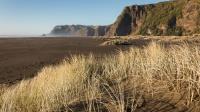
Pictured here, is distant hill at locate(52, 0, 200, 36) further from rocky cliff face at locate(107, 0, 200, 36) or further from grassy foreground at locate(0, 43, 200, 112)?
grassy foreground at locate(0, 43, 200, 112)

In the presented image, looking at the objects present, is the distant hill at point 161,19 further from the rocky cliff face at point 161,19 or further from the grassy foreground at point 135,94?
the grassy foreground at point 135,94

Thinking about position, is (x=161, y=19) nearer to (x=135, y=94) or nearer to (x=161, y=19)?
(x=161, y=19)

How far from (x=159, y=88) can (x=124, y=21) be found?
509 feet

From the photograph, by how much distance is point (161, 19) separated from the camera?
13362 centimetres

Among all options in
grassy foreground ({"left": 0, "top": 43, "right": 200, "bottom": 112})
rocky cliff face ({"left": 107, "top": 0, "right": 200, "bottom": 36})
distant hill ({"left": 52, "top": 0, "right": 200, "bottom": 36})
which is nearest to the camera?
grassy foreground ({"left": 0, "top": 43, "right": 200, "bottom": 112})

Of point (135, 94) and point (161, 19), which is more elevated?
point (135, 94)

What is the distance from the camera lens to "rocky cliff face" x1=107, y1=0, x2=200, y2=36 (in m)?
113

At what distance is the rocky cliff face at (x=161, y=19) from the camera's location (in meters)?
113

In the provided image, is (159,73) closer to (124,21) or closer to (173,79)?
(173,79)

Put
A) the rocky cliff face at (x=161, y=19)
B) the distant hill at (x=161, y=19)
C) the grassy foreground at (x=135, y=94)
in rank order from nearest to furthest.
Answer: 1. the grassy foreground at (x=135, y=94)
2. the distant hill at (x=161, y=19)
3. the rocky cliff face at (x=161, y=19)

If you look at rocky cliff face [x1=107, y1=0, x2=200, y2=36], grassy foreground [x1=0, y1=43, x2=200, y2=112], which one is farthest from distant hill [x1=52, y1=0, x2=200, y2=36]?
grassy foreground [x1=0, y1=43, x2=200, y2=112]

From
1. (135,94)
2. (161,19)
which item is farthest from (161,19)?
(135,94)

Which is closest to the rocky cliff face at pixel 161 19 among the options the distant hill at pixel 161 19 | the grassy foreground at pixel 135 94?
the distant hill at pixel 161 19

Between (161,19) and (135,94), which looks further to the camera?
(161,19)
